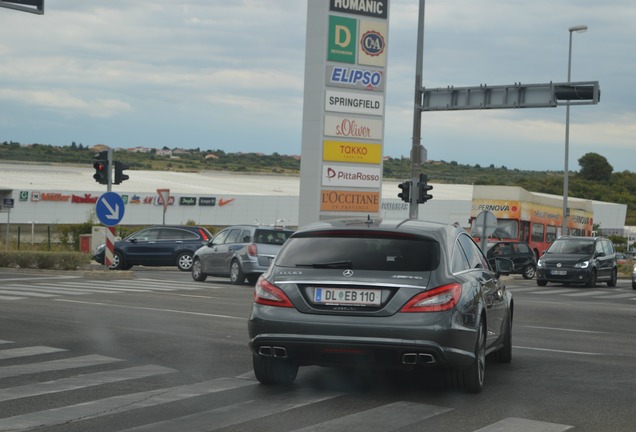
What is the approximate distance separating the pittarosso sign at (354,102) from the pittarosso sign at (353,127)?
1.12 feet

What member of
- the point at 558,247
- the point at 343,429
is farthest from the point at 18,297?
the point at 558,247

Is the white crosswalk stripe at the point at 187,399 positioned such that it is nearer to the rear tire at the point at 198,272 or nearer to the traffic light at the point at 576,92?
the rear tire at the point at 198,272

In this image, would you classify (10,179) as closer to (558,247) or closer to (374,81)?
(374,81)

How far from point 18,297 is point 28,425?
534 inches

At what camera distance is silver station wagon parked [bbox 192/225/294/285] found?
2755cm

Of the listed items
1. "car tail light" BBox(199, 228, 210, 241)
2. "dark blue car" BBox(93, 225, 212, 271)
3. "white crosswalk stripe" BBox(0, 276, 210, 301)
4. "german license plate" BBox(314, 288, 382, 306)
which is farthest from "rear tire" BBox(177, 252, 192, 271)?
"german license plate" BBox(314, 288, 382, 306)

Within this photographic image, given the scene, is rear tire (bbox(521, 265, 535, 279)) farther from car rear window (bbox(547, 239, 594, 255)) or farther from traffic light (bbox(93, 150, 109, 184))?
A: traffic light (bbox(93, 150, 109, 184))

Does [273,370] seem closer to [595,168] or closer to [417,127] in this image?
[417,127]

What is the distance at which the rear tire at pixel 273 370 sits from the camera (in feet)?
31.7

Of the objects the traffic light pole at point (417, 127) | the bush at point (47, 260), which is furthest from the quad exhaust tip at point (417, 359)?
the bush at point (47, 260)

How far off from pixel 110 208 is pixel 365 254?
20.7 m

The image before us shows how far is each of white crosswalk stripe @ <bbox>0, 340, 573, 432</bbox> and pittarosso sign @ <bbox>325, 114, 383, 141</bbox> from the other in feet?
124

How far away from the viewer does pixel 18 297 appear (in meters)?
20.8

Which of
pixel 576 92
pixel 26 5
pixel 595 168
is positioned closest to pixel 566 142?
pixel 576 92
